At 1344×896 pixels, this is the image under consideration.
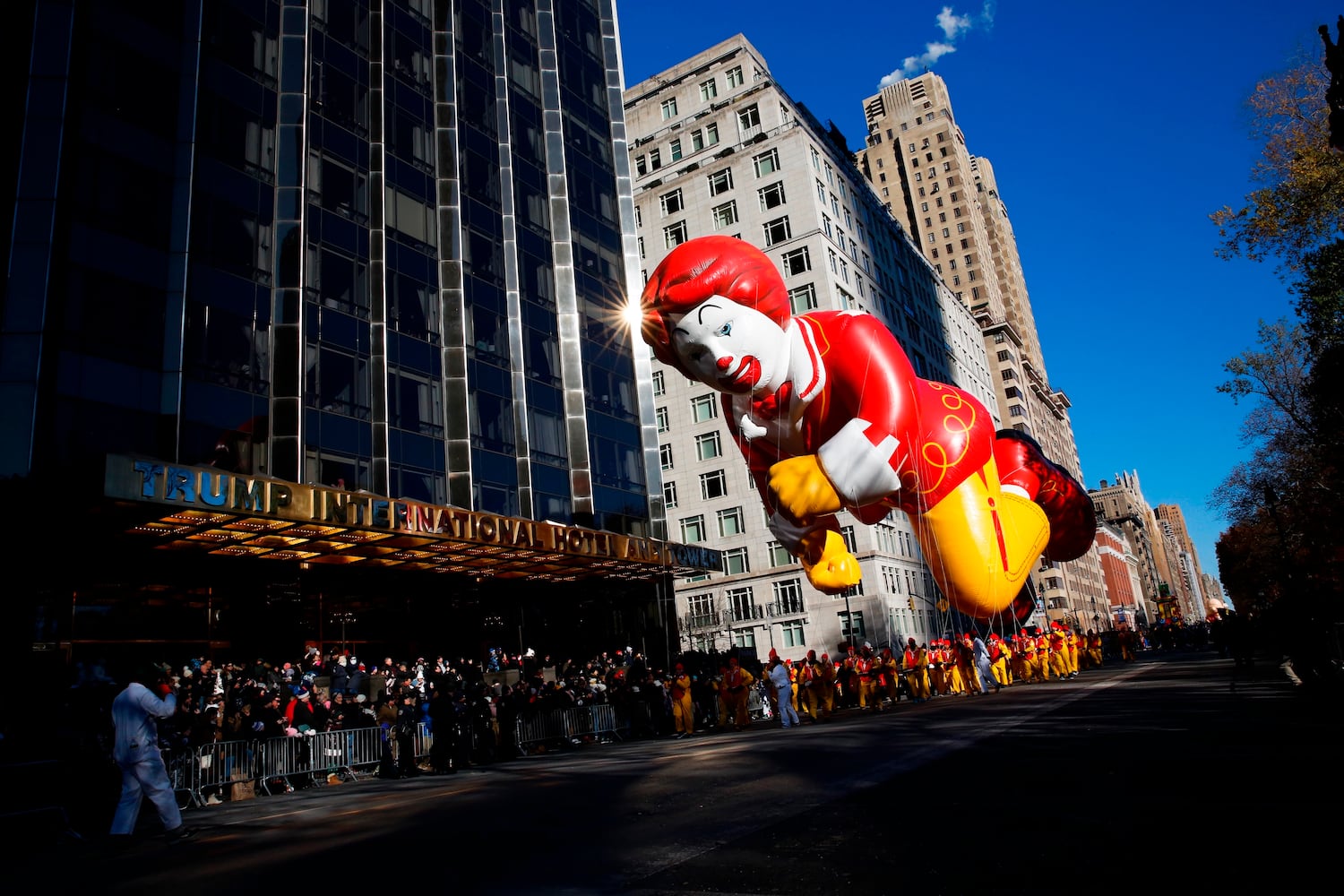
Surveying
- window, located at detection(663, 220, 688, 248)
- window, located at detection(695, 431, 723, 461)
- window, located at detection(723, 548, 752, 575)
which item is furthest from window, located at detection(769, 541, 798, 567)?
window, located at detection(663, 220, 688, 248)

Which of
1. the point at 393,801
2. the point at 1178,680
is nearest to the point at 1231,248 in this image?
Answer: the point at 1178,680

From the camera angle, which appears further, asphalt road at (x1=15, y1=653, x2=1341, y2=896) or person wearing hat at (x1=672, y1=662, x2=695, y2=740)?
person wearing hat at (x1=672, y1=662, x2=695, y2=740)

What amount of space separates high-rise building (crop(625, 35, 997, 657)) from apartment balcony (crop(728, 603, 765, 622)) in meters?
0.06

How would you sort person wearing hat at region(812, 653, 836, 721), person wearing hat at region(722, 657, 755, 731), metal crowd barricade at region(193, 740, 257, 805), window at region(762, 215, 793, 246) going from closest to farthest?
1. metal crowd barricade at region(193, 740, 257, 805)
2. person wearing hat at region(722, 657, 755, 731)
3. person wearing hat at region(812, 653, 836, 721)
4. window at region(762, 215, 793, 246)

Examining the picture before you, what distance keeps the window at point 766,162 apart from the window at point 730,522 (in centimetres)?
2248

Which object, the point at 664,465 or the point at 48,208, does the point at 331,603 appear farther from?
the point at 664,465

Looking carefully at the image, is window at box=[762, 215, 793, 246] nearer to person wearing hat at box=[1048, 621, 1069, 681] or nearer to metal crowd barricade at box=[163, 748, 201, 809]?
person wearing hat at box=[1048, 621, 1069, 681]

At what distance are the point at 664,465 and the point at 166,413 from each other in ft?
122

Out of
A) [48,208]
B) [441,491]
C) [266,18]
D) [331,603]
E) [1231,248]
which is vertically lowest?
[331,603]

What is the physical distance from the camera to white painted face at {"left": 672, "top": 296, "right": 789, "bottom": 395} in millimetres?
10141

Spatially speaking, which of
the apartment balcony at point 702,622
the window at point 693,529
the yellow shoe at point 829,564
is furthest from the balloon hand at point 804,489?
the window at point 693,529

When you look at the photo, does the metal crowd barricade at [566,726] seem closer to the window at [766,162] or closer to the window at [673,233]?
the window at [673,233]

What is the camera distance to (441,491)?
2730 cm

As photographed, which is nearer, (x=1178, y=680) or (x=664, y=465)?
(x=1178, y=680)
